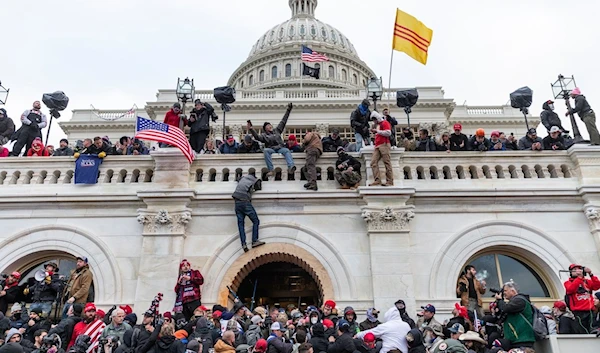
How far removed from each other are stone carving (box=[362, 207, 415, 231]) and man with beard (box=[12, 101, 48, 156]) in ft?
35.0

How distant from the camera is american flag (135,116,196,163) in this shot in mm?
12273

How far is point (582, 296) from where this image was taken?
29.0 feet

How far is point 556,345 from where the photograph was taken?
24.9 ft

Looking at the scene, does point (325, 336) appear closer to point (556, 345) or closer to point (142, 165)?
point (556, 345)

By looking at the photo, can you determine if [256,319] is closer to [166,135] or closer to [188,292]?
[188,292]

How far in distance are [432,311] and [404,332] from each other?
115 centimetres

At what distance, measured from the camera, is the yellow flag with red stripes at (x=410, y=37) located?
688 inches

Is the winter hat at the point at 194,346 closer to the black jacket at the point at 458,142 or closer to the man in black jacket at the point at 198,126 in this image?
the man in black jacket at the point at 198,126

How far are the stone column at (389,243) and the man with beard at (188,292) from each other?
424cm

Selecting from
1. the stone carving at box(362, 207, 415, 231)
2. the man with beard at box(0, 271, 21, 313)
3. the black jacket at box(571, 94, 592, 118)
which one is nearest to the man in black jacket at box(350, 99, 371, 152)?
the stone carving at box(362, 207, 415, 231)

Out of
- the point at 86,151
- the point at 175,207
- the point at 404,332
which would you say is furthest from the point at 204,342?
the point at 86,151

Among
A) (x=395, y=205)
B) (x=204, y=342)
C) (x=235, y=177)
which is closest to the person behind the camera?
(x=204, y=342)

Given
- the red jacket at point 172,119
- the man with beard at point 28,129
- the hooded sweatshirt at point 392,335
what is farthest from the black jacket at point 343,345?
the man with beard at point 28,129

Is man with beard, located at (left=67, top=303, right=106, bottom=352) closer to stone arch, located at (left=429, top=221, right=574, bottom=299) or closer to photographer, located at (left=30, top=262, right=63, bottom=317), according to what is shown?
photographer, located at (left=30, top=262, right=63, bottom=317)
